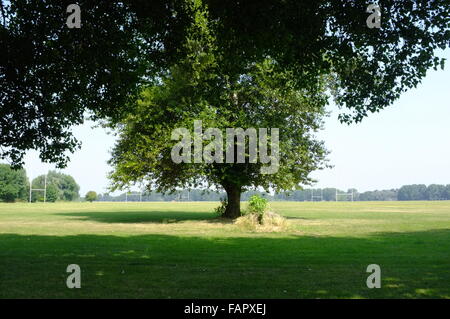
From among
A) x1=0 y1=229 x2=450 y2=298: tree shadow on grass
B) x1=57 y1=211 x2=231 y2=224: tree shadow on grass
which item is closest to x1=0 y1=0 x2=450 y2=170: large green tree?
x1=0 y1=229 x2=450 y2=298: tree shadow on grass

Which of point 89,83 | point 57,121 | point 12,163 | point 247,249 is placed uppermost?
point 89,83

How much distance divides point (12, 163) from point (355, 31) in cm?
1549

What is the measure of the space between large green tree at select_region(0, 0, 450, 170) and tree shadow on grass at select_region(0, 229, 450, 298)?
549 cm

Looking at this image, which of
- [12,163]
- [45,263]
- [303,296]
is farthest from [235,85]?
[303,296]

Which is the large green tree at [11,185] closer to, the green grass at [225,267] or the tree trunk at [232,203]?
the tree trunk at [232,203]

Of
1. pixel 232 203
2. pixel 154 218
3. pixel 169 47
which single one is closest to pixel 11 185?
pixel 154 218

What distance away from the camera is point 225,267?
13.7 meters

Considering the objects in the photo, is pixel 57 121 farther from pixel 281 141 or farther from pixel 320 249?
pixel 281 141

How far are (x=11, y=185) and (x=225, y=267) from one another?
155 meters

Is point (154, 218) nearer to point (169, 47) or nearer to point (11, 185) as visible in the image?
point (169, 47)

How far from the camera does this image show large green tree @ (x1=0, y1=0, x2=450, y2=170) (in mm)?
13898

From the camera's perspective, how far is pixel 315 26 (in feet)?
45.4
